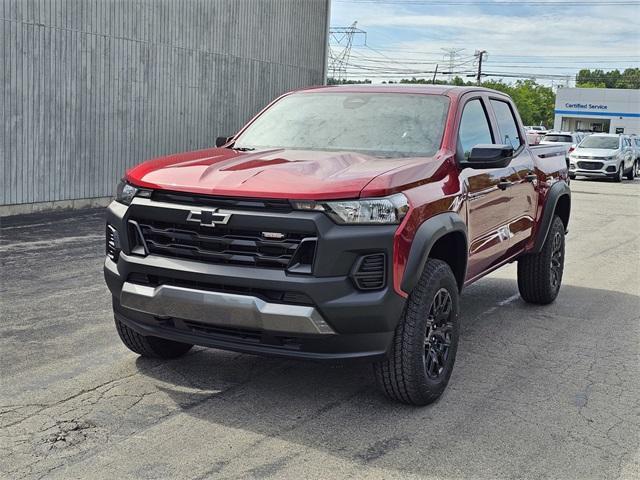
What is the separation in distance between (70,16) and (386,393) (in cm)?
1095

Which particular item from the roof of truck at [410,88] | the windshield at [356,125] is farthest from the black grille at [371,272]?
the roof of truck at [410,88]

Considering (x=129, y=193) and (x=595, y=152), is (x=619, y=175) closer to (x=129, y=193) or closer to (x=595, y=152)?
(x=595, y=152)

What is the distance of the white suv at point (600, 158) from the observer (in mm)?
27562

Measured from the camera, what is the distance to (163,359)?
5.40 m

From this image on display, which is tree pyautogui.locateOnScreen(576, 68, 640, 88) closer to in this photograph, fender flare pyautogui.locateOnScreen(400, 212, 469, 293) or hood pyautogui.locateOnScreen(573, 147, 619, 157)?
hood pyautogui.locateOnScreen(573, 147, 619, 157)

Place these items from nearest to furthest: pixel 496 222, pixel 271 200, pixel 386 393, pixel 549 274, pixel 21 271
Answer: pixel 271 200 → pixel 386 393 → pixel 496 222 → pixel 549 274 → pixel 21 271

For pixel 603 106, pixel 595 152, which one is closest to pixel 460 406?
pixel 595 152

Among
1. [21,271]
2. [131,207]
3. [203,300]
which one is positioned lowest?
[21,271]

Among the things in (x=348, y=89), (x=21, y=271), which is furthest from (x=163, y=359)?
(x=21, y=271)

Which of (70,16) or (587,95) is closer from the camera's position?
(70,16)

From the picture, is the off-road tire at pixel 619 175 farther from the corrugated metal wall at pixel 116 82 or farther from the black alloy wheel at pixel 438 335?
the black alloy wheel at pixel 438 335

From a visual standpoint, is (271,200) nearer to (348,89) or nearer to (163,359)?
(163,359)

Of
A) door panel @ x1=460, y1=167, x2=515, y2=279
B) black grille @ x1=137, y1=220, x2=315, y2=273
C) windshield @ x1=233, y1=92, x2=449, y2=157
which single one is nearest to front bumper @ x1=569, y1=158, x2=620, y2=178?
door panel @ x1=460, y1=167, x2=515, y2=279

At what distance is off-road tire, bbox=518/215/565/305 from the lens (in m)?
7.37
